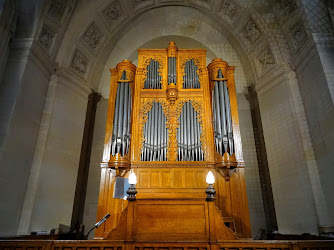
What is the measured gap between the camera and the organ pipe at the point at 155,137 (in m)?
5.83

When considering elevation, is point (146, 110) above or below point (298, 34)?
below

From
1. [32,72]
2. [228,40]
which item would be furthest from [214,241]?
[228,40]

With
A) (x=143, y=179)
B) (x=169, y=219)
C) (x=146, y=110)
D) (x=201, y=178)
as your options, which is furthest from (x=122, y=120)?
(x=169, y=219)

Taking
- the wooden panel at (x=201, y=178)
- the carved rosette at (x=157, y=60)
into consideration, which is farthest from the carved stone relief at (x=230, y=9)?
the wooden panel at (x=201, y=178)

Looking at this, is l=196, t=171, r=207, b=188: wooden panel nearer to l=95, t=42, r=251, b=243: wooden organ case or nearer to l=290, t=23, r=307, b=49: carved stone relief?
l=95, t=42, r=251, b=243: wooden organ case

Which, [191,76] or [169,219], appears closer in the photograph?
[169,219]

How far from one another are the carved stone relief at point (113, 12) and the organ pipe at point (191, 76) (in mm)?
2873

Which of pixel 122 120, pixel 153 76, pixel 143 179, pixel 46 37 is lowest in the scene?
pixel 143 179

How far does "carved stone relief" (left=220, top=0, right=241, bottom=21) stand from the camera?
24.1ft

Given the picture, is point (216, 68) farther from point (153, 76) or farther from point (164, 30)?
point (164, 30)

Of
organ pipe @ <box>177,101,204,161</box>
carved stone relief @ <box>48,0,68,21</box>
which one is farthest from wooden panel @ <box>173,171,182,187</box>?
carved stone relief @ <box>48,0,68,21</box>

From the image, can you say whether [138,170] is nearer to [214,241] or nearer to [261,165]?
[214,241]

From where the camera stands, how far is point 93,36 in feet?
24.0

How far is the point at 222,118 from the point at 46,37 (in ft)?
15.9
